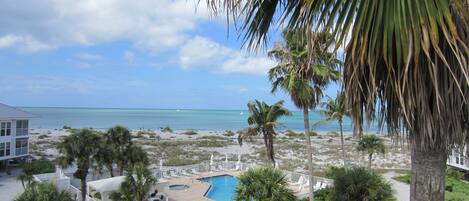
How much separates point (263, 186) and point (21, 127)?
87.5 feet

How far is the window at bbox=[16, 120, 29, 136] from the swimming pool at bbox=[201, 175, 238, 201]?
1686 centimetres

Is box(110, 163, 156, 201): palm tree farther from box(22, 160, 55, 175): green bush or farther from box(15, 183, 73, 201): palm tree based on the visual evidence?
box(22, 160, 55, 175): green bush

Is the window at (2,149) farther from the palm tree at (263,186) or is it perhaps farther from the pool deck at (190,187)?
the palm tree at (263,186)

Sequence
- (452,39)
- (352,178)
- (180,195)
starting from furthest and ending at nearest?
1. (180,195)
2. (352,178)
3. (452,39)

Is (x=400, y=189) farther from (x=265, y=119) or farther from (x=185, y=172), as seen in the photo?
(x=185, y=172)

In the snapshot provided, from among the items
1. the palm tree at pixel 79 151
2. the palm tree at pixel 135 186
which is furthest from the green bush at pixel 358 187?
the palm tree at pixel 79 151

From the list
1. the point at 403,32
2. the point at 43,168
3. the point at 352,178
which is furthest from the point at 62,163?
the point at 403,32

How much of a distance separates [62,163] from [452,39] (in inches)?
733

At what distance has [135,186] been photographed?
1474 centimetres

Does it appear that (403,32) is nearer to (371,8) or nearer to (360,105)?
(371,8)

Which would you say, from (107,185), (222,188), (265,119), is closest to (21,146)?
(107,185)

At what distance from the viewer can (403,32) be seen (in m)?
2.19

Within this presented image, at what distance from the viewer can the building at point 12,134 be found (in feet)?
93.9

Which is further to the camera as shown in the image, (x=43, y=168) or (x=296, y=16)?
(x=43, y=168)
